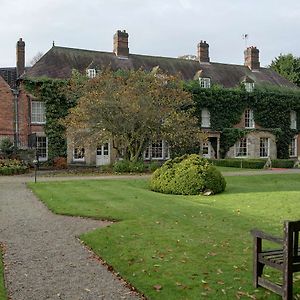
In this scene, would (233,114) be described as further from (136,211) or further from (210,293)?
(210,293)

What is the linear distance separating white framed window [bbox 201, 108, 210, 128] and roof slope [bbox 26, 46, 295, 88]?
3.50 metres

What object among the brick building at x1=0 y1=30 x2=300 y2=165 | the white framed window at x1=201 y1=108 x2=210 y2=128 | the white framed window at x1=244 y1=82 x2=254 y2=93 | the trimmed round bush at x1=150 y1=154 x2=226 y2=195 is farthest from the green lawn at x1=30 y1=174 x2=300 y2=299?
the white framed window at x1=244 y1=82 x2=254 y2=93

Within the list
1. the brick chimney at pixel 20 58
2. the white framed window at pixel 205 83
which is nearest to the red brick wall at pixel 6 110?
the brick chimney at pixel 20 58

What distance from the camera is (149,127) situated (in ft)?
93.8

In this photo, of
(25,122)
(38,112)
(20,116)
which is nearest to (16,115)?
(20,116)

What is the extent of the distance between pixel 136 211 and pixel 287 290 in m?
7.29

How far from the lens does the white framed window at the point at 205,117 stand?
1620 inches

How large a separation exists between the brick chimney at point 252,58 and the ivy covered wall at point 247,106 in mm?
4423

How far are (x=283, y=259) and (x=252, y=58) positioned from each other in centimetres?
4407

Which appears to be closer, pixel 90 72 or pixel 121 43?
pixel 90 72

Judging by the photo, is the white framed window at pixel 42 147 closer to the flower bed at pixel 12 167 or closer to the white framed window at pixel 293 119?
the flower bed at pixel 12 167

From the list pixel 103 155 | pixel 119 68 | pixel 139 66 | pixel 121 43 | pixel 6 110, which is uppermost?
pixel 121 43

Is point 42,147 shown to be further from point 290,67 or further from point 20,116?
point 290,67

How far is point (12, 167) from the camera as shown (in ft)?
89.8
